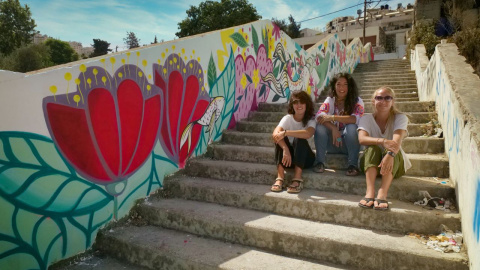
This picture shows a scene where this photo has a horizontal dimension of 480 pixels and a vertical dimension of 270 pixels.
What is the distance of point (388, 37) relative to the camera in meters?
38.9

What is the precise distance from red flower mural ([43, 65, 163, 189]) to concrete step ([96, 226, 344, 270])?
54 centimetres

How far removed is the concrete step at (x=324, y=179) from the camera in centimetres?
264

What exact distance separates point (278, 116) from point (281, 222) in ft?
7.36

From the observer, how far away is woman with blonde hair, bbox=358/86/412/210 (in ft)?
8.44

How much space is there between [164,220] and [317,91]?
563 centimetres

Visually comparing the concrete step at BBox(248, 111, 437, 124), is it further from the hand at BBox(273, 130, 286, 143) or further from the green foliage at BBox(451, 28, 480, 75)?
the green foliage at BBox(451, 28, 480, 75)

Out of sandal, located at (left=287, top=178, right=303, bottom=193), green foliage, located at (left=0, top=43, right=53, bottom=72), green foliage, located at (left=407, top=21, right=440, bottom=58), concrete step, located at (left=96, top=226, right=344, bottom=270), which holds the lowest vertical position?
concrete step, located at (left=96, top=226, right=344, bottom=270)

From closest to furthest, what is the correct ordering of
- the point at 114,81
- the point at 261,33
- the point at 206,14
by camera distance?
1. the point at 114,81
2. the point at 261,33
3. the point at 206,14

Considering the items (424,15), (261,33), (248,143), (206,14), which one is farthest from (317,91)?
(206,14)

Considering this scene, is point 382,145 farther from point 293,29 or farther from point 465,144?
point 293,29

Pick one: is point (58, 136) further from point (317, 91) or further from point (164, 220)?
point (317, 91)

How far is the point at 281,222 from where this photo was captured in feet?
8.73

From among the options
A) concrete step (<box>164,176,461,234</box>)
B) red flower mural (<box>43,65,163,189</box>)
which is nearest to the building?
concrete step (<box>164,176,461,234</box>)

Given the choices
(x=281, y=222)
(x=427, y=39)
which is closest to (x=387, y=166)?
(x=281, y=222)
